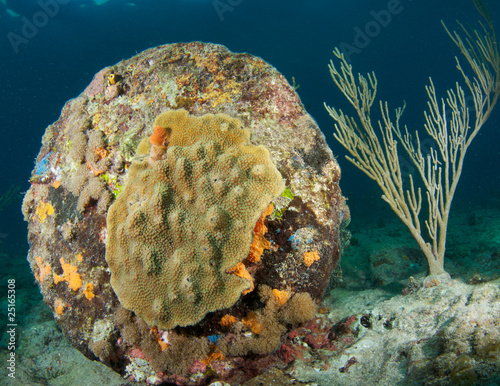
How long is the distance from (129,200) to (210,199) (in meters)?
0.71

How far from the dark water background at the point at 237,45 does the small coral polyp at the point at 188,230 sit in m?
14.9

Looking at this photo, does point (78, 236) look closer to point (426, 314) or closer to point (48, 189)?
point (48, 189)

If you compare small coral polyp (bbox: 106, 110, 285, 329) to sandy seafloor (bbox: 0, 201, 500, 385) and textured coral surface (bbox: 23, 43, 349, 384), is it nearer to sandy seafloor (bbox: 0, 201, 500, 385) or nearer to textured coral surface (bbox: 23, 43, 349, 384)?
textured coral surface (bbox: 23, 43, 349, 384)

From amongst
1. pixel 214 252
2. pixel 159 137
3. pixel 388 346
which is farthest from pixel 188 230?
pixel 388 346

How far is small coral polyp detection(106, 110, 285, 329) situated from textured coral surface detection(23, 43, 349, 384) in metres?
0.10

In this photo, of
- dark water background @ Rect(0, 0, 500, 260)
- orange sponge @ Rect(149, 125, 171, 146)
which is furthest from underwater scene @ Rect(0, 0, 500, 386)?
dark water background @ Rect(0, 0, 500, 260)

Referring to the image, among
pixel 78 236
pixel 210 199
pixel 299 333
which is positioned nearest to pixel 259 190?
pixel 210 199

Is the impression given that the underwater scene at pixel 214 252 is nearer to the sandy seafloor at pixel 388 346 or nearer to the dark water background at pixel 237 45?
the sandy seafloor at pixel 388 346

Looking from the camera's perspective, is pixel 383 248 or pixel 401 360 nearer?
pixel 401 360

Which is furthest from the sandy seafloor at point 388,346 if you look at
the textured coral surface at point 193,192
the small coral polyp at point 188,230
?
the small coral polyp at point 188,230

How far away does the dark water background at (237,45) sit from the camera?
83.1 ft

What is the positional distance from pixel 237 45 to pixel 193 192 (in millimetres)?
48571

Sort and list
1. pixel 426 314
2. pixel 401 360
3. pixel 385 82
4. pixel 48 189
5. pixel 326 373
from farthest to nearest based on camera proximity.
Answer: pixel 385 82 → pixel 48 189 → pixel 426 314 → pixel 326 373 → pixel 401 360

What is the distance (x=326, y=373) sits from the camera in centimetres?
225
